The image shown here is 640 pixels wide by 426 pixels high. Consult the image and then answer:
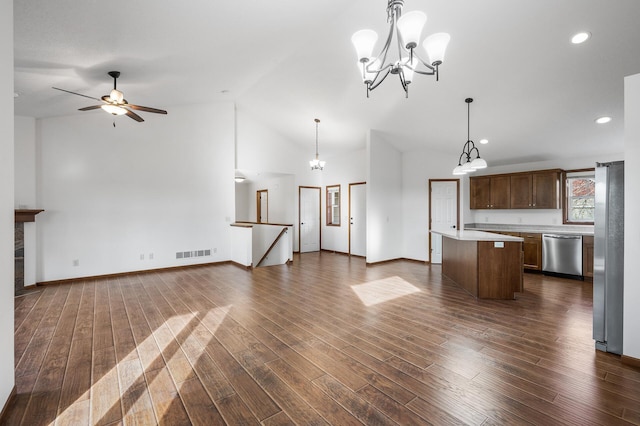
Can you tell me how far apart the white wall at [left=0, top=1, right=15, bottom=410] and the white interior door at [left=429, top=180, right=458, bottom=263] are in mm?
7008

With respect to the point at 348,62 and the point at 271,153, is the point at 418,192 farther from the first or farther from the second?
the point at 271,153

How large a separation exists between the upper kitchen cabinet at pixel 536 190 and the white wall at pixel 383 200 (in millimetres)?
2507

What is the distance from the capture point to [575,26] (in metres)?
3.06

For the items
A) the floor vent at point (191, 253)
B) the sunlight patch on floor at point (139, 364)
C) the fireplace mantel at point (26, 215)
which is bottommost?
the sunlight patch on floor at point (139, 364)

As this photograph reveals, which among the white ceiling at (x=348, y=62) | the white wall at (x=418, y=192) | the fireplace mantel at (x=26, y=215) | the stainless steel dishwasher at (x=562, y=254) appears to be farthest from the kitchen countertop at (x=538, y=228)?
the fireplace mantel at (x=26, y=215)

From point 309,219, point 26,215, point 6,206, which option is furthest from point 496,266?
point 26,215

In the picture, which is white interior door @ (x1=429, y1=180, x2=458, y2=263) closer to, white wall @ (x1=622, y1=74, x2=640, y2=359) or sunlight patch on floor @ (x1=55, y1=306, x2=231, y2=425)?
white wall @ (x1=622, y1=74, x2=640, y2=359)

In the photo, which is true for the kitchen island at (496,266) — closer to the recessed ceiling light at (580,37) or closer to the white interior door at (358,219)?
the recessed ceiling light at (580,37)

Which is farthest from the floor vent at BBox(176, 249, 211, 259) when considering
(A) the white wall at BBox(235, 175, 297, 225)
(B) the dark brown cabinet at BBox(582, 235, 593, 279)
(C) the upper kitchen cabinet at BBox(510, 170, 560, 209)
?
(B) the dark brown cabinet at BBox(582, 235, 593, 279)

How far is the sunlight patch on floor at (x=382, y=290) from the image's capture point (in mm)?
4289

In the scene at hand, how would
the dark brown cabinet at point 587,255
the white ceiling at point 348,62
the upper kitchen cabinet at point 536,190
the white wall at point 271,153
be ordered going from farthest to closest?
the white wall at point 271,153
the upper kitchen cabinet at point 536,190
the dark brown cabinet at point 587,255
the white ceiling at point 348,62

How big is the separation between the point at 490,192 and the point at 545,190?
101cm

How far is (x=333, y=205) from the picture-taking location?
30.1 feet

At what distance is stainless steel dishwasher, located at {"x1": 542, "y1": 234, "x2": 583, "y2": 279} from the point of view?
17.8ft
